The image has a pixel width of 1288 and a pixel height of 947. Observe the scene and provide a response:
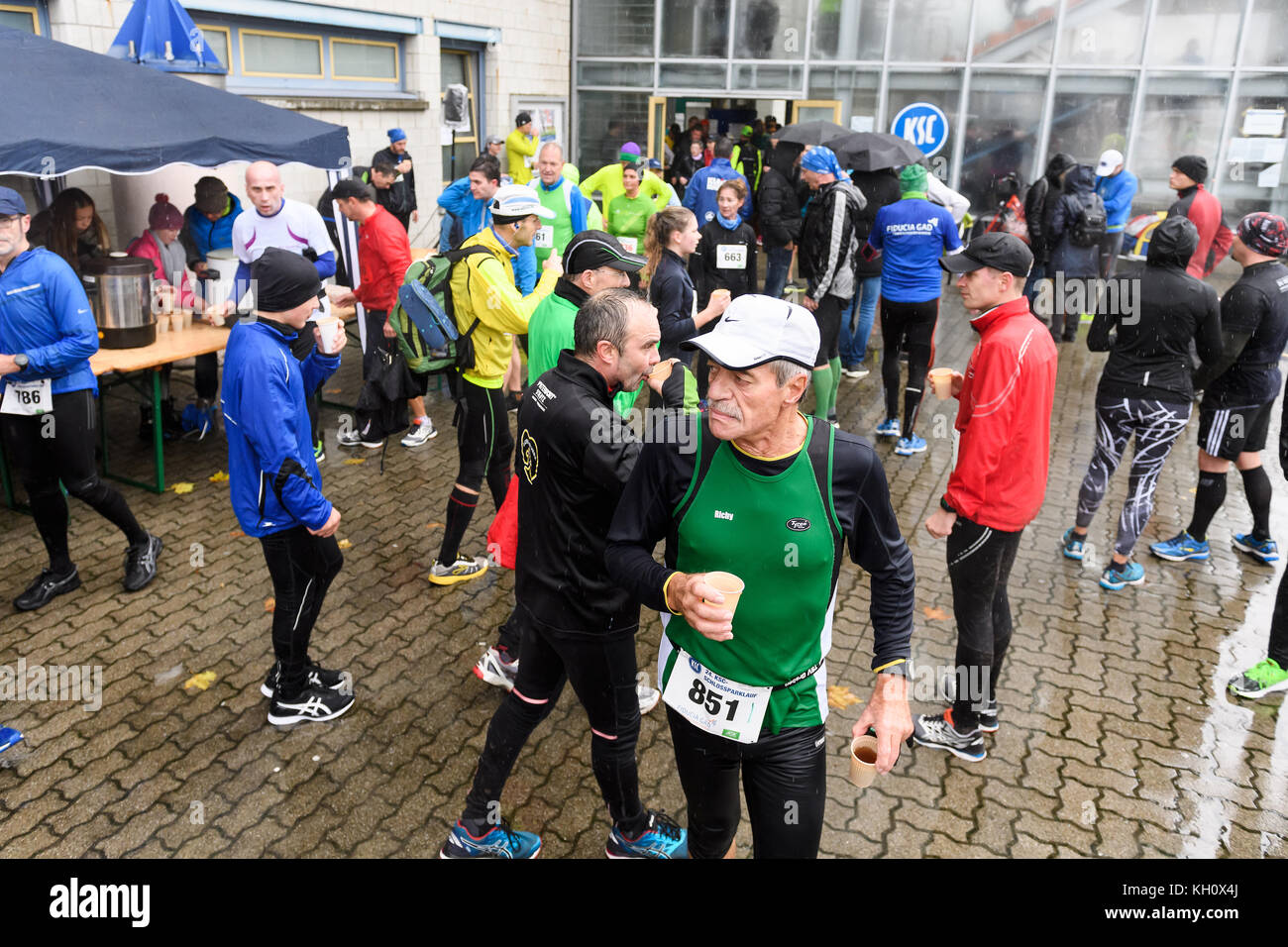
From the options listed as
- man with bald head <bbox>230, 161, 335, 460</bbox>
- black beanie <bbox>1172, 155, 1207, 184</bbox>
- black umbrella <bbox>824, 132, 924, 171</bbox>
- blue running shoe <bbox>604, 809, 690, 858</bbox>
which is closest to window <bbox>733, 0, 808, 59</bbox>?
black umbrella <bbox>824, 132, 924, 171</bbox>

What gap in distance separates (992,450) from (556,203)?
637cm

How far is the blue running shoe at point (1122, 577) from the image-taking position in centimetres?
590

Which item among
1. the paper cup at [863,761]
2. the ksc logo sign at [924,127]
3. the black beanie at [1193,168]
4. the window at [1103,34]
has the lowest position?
the paper cup at [863,761]

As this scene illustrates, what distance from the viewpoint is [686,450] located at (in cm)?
263

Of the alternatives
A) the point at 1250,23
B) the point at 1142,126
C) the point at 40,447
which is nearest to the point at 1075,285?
the point at 1142,126

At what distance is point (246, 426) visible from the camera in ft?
12.4

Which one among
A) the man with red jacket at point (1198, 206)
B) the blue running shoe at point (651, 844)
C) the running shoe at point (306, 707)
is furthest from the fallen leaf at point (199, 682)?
the man with red jacket at point (1198, 206)

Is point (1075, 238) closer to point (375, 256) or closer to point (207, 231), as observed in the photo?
point (375, 256)

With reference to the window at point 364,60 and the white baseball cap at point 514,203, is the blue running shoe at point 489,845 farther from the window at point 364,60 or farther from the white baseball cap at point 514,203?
the window at point 364,60

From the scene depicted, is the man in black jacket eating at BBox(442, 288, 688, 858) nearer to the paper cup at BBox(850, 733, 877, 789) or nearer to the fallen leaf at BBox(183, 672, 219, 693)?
the paper cup at BBox(850, 733, 877, 789)

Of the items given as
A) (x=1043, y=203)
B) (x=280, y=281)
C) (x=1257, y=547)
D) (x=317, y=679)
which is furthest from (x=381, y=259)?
(x=1043, y=203)

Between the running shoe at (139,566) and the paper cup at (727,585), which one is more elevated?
the paper cup at (727,585)

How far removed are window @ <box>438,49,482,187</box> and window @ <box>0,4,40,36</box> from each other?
21.6 ft

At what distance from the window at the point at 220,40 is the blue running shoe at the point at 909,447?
8409 mm
